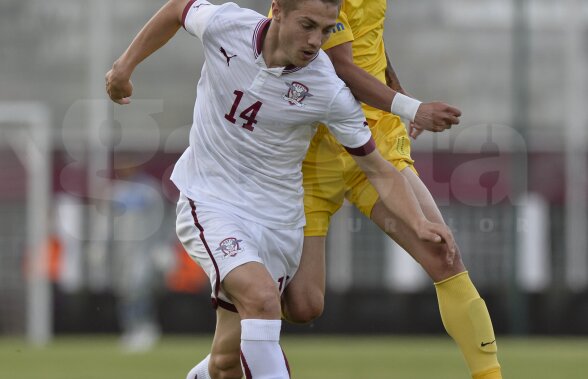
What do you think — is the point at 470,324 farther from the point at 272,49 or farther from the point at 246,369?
the point at 272,49

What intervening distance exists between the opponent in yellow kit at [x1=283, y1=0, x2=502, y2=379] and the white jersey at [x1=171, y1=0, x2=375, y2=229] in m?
0.27

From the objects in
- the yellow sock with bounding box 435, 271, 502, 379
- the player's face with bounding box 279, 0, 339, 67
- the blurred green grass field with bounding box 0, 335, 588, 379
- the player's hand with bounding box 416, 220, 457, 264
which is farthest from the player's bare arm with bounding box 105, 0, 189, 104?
the blurred green grass field with bounding box 0, 335, 588, 379

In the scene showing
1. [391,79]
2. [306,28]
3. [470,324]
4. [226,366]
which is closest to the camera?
[306,28]

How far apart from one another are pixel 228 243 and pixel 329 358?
6344 mm

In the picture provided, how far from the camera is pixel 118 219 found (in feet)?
53.5

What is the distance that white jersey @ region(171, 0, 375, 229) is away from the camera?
556 cm

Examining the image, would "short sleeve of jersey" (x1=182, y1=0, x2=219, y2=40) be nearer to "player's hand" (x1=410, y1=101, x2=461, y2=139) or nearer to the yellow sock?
"player's hand" (x1=410, y1=101, x2=461, y2=139)

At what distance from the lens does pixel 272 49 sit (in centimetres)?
551

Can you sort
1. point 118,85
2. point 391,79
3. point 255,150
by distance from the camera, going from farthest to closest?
point 391,79 < point 118,85 < point 255,150

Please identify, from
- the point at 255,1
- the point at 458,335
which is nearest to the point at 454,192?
the point at 255,1

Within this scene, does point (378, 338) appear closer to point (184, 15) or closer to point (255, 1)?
point (255, 1)

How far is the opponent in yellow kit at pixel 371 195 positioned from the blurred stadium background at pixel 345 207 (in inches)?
343

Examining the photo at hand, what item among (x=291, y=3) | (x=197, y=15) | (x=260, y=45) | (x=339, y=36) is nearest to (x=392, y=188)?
(x=339, y=36)

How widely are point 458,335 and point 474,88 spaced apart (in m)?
11.5
